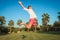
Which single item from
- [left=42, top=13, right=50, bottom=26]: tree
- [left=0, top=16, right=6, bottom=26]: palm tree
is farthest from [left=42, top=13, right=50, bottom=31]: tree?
[left=0, top=16, right=6, bottom=26]: palm tree

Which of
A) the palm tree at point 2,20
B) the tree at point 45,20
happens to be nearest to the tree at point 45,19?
the tree at point 45,20

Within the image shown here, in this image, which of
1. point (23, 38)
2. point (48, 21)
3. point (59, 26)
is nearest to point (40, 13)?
point (48, 21)

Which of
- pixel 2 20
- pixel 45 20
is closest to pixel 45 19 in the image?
pixel 45 20

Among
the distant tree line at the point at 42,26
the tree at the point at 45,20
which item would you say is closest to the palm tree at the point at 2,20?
the distant tree line at the point at 42,26

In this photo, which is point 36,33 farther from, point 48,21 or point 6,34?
point 6,34

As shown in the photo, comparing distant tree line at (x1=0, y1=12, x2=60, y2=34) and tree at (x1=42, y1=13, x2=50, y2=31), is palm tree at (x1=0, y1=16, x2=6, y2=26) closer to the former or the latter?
distant tree line at (x1=0, y1=12, x2=60, y2=34)

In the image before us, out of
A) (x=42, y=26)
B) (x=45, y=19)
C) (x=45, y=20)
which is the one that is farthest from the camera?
(x=45, y=19)

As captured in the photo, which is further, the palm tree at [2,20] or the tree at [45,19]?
the palm tree at [2,20]

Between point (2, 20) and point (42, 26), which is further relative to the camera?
point (2, 20)

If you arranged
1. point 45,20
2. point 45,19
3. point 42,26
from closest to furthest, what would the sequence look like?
point 42,26 → point 45,20 → point 45,19

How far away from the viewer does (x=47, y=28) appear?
511 centimetres

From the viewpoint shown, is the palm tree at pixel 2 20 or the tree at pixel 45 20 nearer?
the tree at pixel 45 20

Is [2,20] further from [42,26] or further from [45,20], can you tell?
[45,20]

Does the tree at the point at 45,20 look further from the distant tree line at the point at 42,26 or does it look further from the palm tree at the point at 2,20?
the palm tree at the point at 2,20
